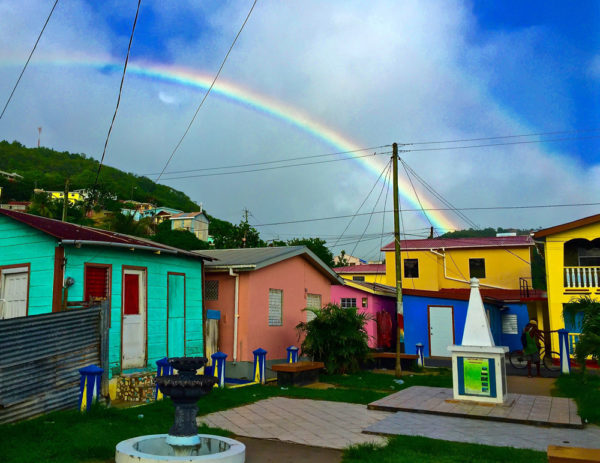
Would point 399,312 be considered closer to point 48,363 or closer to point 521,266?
point 48,363

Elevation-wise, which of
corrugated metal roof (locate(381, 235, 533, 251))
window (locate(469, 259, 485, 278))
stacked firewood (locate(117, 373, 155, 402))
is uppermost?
corrugated metal roof (locate(381, 235, 533, 251))

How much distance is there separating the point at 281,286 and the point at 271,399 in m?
5.87

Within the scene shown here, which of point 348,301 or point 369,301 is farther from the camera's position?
point 348,301

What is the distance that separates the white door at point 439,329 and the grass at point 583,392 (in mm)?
7132

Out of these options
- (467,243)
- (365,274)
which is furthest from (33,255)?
(365,274)

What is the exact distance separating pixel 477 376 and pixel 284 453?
18.6 ft

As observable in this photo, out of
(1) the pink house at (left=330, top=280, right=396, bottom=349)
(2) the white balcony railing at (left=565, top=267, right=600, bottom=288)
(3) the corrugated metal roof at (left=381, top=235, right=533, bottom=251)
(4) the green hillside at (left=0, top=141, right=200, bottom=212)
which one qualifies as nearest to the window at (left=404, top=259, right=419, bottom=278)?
(3) the corrugated metal roof at (left=381, top=235, right=533, bottom=251)

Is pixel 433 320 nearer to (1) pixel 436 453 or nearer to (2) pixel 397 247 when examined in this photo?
(2) pixel 397 247

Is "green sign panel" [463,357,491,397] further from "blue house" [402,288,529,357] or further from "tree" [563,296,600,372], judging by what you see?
"blue house" [402,288,529,357]

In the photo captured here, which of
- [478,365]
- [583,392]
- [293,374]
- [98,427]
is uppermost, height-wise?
[478,365]

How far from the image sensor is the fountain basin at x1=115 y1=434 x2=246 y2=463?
531 centimetres

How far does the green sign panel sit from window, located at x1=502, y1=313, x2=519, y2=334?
20420 millimetres

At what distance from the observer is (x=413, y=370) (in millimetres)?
17672

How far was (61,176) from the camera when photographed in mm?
87500
